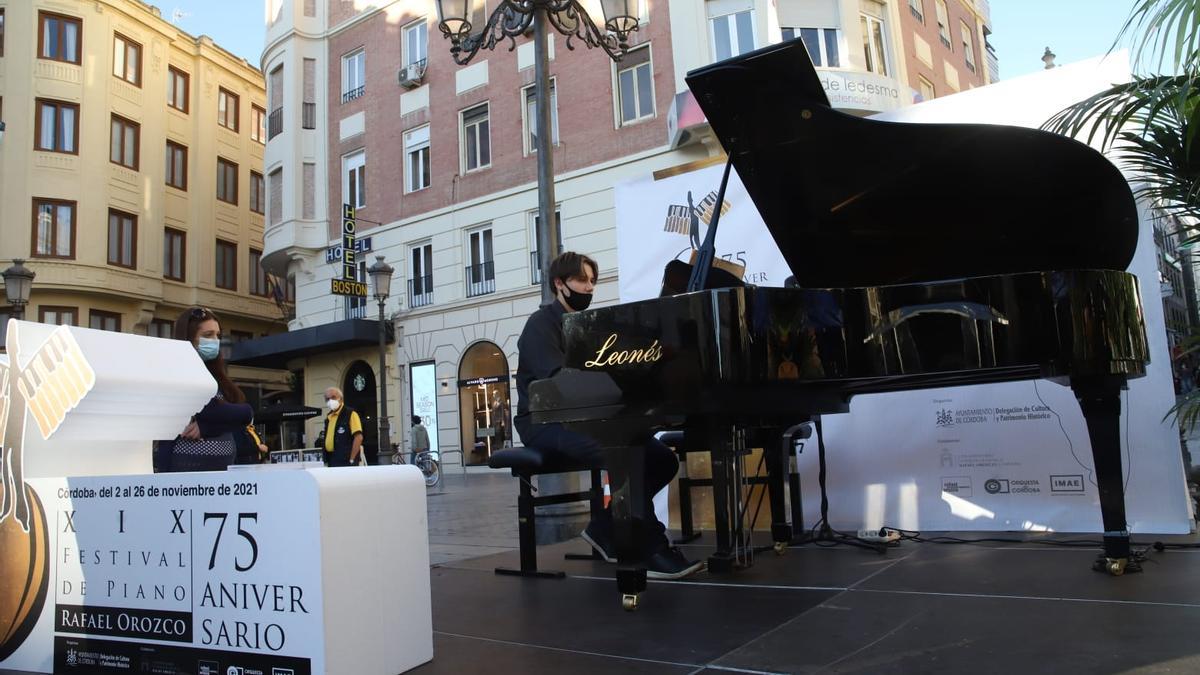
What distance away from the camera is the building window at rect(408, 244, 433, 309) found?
19875mm

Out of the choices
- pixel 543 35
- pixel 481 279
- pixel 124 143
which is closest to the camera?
pixel 543 35

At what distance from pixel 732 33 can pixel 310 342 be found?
12.3 meters

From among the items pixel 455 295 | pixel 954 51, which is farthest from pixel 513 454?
pixel 954 51

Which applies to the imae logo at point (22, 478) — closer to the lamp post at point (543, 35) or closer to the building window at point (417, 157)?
the lamp post at point (543, 35)

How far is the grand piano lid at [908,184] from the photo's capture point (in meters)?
3.14

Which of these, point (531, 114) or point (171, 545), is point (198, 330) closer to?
point (171, 545)

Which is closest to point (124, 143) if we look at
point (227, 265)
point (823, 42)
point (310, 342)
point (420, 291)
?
point (227, 265)

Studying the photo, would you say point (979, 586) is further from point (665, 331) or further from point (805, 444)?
point (805, 444)

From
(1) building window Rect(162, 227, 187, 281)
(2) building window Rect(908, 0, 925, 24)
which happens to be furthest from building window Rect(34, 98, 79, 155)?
(2) building window Rect(908, 0, 925, 24)

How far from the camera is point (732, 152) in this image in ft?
11.1

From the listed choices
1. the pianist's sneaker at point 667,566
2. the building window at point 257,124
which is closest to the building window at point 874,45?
the pianist's sneaker at point 667,566

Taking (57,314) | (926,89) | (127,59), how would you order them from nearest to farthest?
1. (926,89)
2. (57,314)
3. (127,59)

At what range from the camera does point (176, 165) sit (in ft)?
87.8

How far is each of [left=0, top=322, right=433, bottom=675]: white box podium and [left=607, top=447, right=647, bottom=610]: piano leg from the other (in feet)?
2.80
